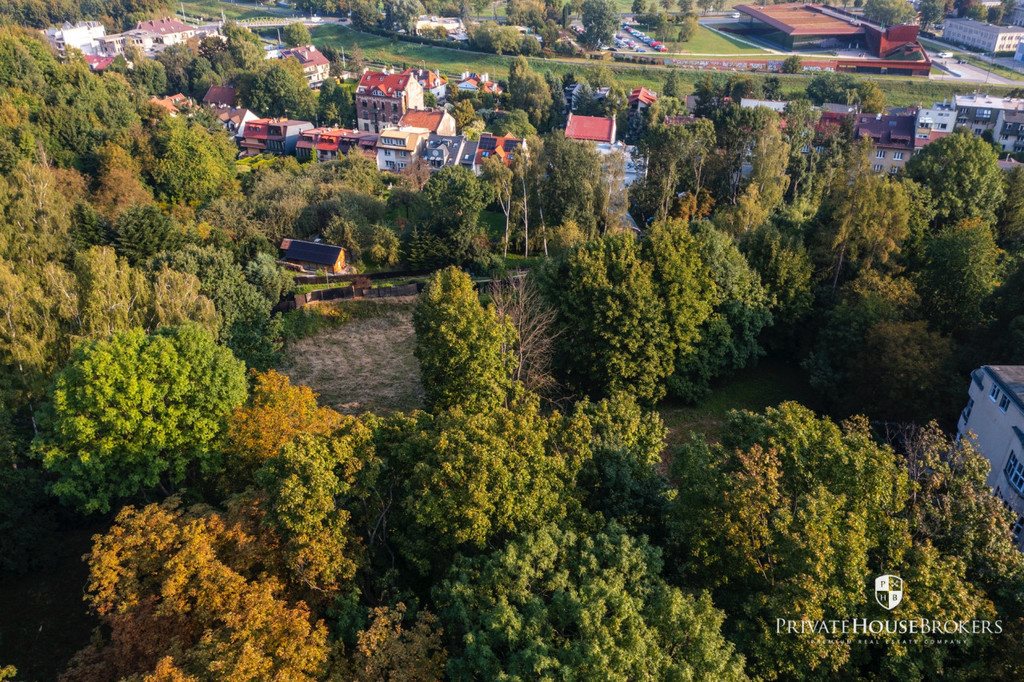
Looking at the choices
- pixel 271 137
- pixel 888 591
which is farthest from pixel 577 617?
pixel 271 137

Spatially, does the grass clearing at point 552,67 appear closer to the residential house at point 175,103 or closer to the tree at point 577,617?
the residential house at point 175,103

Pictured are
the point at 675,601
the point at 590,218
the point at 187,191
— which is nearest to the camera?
the point at 675,601

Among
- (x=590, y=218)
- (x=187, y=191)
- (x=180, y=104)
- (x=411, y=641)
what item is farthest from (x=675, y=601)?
(x=180, y=104)

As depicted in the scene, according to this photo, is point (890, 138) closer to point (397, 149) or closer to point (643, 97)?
point (643, 97)

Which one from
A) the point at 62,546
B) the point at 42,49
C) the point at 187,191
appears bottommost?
the point at 62,546

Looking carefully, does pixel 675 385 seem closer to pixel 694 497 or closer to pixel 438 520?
pixel 694 497

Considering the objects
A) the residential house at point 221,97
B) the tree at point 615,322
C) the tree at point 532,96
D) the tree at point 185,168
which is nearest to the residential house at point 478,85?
the tree at point 532,96
